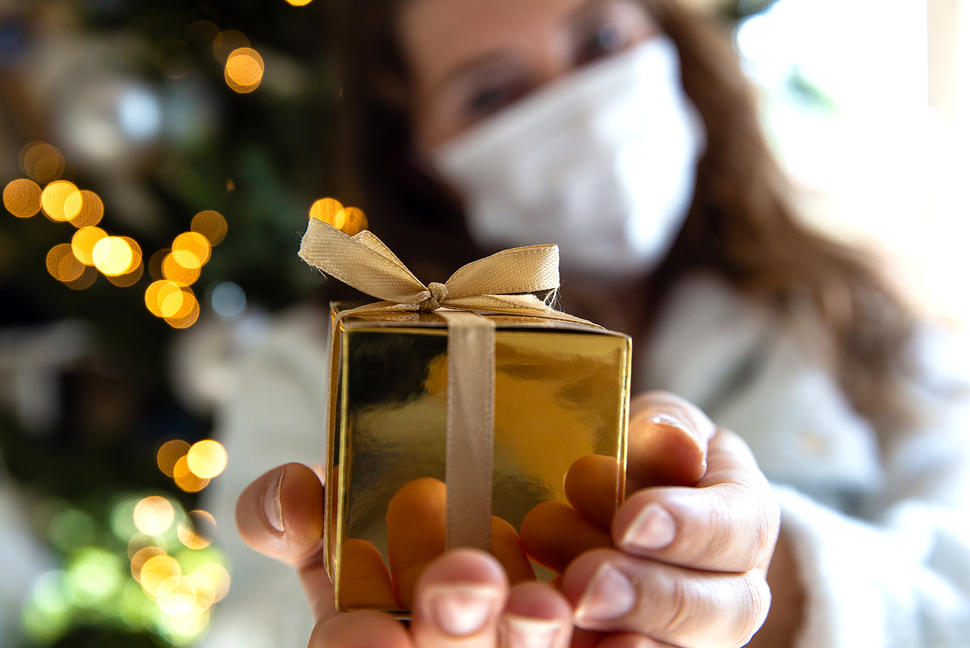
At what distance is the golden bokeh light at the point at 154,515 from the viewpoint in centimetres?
113

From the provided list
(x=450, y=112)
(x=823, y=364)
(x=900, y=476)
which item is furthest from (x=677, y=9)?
(x=900, y=476)

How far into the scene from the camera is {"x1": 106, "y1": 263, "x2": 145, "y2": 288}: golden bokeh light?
1.06 m

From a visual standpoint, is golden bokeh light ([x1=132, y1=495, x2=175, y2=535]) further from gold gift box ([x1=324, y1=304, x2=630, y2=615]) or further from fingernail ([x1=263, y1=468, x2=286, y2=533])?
gold gift box ([x1=324, y1=304, x2=630, y2=615])

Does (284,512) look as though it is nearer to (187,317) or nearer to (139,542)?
(187,317)

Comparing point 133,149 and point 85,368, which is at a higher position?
point 133,149

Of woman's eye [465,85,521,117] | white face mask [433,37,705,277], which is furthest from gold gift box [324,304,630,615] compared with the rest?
woman's eye [465,85,521,117]

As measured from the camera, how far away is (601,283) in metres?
0.99

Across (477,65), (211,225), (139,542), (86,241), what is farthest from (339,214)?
(139,542)

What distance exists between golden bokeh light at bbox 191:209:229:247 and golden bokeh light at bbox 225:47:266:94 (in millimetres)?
181

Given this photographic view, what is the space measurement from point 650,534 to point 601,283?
2.33 ft

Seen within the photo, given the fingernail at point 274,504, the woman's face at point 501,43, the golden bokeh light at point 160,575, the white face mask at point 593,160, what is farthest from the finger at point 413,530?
the golden bokeh light at point 160,575

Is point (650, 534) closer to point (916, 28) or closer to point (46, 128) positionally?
point (916, 28)

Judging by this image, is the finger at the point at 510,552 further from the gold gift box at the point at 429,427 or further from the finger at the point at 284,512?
the finger at the point at 284,512

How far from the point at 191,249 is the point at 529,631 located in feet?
2.96
